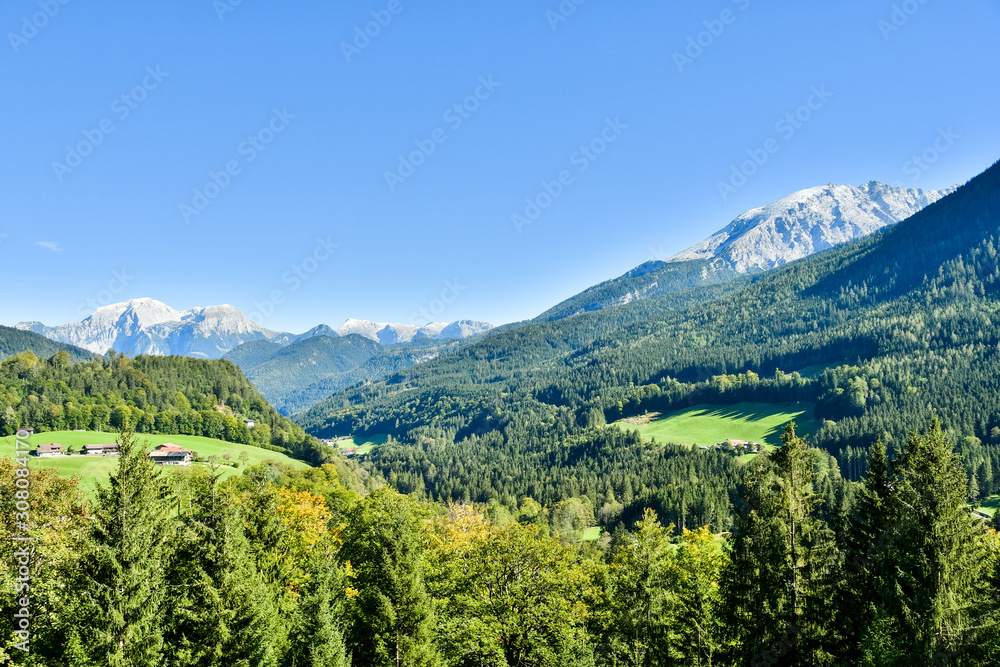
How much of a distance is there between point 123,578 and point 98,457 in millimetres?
87306

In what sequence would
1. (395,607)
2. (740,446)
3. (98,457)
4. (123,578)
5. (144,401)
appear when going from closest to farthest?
1. (123,578)
2. (395,607)
3. (98,457)
4. (144,401)
5. (740,446)

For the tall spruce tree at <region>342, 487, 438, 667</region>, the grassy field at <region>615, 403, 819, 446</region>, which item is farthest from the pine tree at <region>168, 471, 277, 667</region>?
the grassy field at <region>615, 403, 819, 446</region>

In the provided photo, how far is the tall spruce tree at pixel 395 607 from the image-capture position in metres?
30.3

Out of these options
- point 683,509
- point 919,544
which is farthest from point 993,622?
point 683,509

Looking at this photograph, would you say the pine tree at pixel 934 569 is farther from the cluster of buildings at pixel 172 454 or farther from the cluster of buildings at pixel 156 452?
the cluster of buildings at pixel 172 454

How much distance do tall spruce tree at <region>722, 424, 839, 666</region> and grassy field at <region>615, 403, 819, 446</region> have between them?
143939mm

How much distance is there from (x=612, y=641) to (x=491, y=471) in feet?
471

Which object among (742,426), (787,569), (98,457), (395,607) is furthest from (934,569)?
(742,426)

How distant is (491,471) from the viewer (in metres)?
170

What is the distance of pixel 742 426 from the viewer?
177 metres

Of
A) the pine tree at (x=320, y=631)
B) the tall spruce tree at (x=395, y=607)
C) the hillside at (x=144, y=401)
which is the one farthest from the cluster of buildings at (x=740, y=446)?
the pine tree at (x=320, y=631)

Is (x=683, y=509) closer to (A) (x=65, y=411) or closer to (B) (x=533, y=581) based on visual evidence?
(B) (x=533, y=581)

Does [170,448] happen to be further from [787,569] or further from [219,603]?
[787,569]

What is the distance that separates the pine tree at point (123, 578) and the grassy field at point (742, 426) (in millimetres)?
160311
